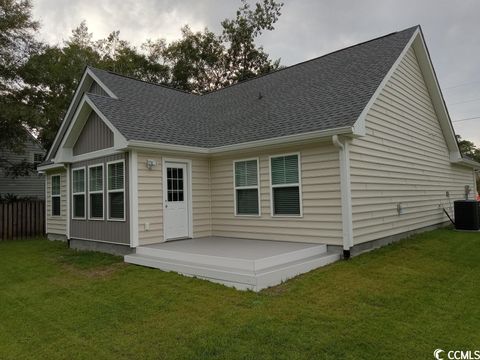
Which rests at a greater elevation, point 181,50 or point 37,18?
point 181,50

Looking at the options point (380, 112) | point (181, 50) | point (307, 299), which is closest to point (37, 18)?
point (181, 50)

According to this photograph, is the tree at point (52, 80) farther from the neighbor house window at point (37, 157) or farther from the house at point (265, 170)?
the house at point (265, 170)

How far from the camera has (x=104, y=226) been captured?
8656 mm

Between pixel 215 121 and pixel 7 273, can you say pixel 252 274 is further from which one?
pixel 215 121

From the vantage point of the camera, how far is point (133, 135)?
7629 millimetres

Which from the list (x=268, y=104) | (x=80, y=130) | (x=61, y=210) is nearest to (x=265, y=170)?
(x=268, y=104)

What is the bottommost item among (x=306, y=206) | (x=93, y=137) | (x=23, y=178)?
(x=306, y=206)

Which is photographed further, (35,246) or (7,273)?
(35,246)

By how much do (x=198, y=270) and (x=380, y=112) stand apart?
582 cm

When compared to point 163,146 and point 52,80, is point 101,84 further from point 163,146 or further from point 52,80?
point 52,80

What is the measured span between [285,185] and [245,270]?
289cm

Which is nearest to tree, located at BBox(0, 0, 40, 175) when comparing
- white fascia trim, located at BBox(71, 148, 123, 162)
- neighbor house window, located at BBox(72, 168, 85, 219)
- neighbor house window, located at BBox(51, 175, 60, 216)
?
neighbor house window, located at BBox(51, 175, 60, 216)

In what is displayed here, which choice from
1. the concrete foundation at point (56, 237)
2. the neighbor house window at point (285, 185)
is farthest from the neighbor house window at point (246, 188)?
the concrete foundation at point (56, 237)

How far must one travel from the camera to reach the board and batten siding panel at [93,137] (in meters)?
8.56
